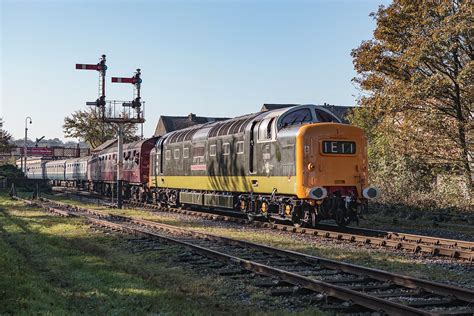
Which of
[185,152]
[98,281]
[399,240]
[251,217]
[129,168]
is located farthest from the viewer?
[129,168]

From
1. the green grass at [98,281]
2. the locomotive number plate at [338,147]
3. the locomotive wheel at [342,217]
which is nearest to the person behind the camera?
the green grass at [98,281]

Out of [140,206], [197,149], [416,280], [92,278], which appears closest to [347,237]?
[416,280]

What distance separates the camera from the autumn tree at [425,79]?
858 inches

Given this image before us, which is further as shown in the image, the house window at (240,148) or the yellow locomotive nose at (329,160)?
the house window at (240,148)

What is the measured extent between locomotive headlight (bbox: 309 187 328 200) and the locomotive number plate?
1190 millimetres

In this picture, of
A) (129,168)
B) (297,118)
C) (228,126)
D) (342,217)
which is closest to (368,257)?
(342,217)

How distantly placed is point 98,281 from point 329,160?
856 cm

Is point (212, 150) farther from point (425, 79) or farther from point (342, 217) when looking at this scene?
point (425, 79)

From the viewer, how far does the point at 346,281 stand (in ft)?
28.8

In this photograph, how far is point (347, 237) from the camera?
14.3 meters

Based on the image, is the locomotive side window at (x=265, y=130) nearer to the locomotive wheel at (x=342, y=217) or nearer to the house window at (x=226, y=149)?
the house window at (x=226, y=149)

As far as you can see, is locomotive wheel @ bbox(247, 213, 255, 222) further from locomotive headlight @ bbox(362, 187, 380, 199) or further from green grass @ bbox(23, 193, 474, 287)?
locomotive headlight @ bbox(362, 187, 380, 199)

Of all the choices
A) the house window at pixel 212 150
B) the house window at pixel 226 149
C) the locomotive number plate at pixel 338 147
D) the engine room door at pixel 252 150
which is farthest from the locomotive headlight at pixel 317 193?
the house window at pixel 212 150

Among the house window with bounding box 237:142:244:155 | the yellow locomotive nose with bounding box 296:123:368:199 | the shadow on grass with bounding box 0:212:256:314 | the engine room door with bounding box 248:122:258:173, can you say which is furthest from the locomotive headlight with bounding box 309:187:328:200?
the shadow on grass with bounding box 0:212:256:314
